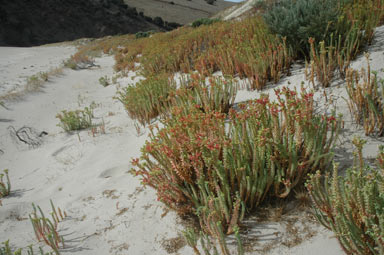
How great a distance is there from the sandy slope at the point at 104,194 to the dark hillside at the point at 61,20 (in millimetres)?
32864

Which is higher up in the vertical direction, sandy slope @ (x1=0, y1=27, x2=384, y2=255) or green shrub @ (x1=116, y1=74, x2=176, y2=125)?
green shrub @ (x1=116, y1=74, x2=176, y2=125)

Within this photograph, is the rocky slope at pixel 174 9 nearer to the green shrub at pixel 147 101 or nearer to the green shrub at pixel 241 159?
the green shrub at pixel 147 101

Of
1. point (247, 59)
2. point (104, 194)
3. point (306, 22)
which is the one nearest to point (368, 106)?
point (306, 22)

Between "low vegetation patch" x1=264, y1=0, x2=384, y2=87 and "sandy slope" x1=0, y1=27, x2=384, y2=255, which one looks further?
"low vegetation patch" x1=264, y1=0, x2=384, y2=87

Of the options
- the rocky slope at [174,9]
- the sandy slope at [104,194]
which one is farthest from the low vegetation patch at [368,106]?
the rocky slope at [174,9]

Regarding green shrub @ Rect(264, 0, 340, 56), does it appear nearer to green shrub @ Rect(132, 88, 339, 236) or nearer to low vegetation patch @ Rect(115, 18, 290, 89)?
low vegetation patch @ Rect(115, 18, 290, 89)

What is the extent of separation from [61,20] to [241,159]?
133 feet

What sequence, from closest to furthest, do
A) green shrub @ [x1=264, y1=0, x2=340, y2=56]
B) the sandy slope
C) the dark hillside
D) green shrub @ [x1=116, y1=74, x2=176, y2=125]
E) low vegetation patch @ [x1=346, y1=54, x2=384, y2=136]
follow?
the sandy slope
low vegetation patch @ [x1=346, y1=54, x2=384, y2=136]
green shrub @ [x1=264, y1=0, x2=340, y2=56]
green shrub @ [x1=116, y1=74, x2=176, y2=125]
the dark hillside

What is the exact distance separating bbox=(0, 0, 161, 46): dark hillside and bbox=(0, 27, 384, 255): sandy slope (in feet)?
108

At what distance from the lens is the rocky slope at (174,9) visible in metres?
49.8

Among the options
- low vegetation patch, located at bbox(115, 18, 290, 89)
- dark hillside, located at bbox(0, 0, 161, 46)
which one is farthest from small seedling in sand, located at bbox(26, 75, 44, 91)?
dark hillside, located at bbox(0, 0, 161, 46)

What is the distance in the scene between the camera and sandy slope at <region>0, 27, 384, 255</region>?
1771mm

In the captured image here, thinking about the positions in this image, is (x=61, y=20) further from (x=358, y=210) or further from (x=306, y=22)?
(x=358, y=210)

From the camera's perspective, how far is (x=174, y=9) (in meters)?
54.2
